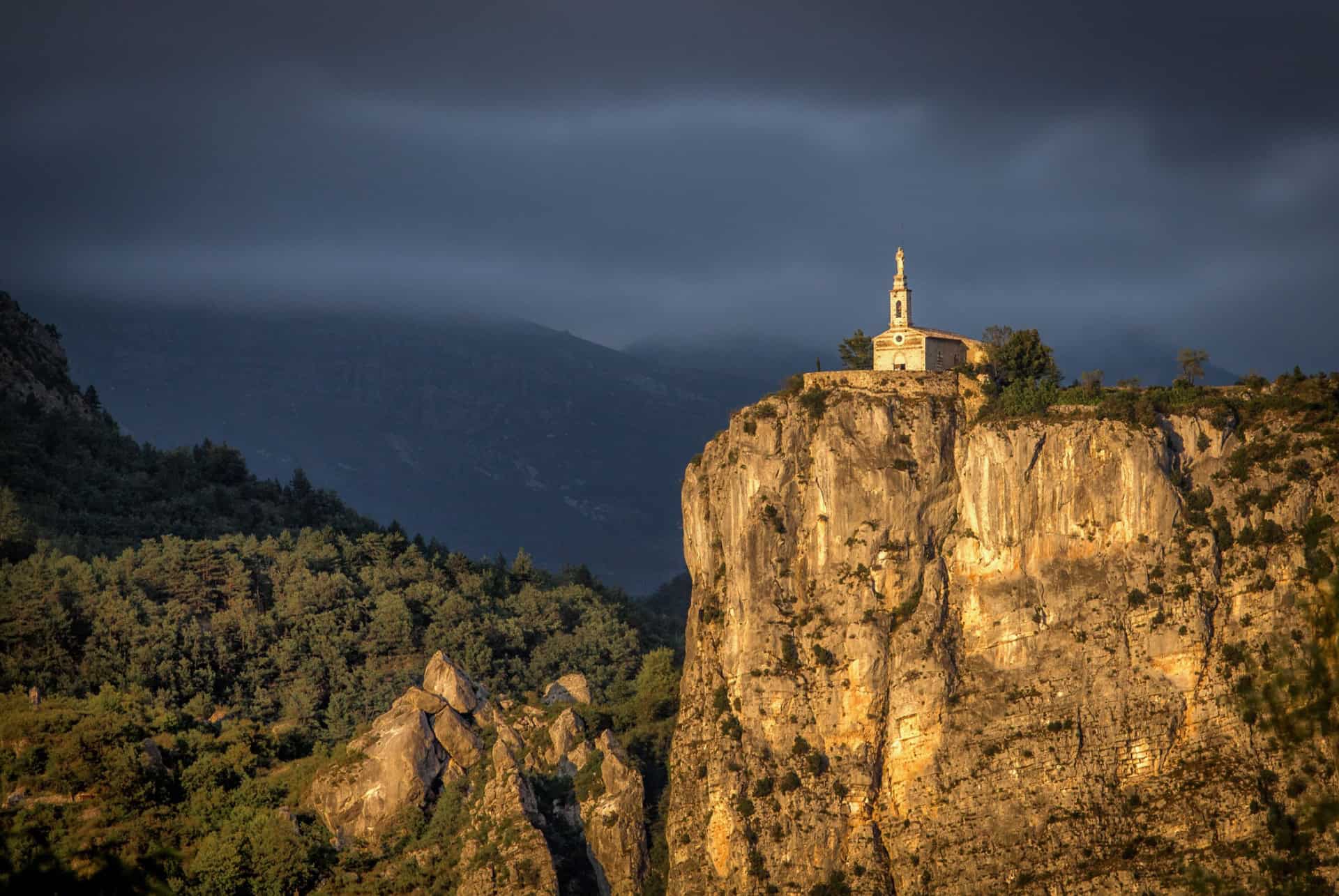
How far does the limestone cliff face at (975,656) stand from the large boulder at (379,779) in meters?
12.2

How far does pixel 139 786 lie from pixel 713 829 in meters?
26.3

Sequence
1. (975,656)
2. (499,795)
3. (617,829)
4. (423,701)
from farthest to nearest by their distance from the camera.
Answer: (423,701) < (499,795) < (617,829) < (975,656)

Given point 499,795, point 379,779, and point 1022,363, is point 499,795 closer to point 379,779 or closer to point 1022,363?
point 379,779

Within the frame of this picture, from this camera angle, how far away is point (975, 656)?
86.4 meters

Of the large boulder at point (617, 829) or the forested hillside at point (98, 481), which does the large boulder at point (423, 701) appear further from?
the forested hillside at point (98, 481)

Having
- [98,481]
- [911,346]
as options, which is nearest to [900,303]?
[911,346]

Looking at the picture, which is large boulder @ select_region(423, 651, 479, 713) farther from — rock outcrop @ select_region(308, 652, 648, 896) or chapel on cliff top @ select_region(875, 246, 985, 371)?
chapel on cliff top @ select_region(875, 246, 985, 371)

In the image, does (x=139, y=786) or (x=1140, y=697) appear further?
(x=139, y=786)

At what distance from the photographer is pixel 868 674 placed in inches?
3423

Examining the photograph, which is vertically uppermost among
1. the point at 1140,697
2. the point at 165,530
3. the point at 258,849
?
the point at 165,530

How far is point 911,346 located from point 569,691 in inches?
1048

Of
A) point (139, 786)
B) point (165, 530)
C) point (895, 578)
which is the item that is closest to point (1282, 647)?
point (895, 578)

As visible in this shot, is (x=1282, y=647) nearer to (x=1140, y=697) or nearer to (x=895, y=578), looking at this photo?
(x=1140, y=697)

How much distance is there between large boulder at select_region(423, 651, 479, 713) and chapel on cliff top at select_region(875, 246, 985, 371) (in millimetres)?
26419
